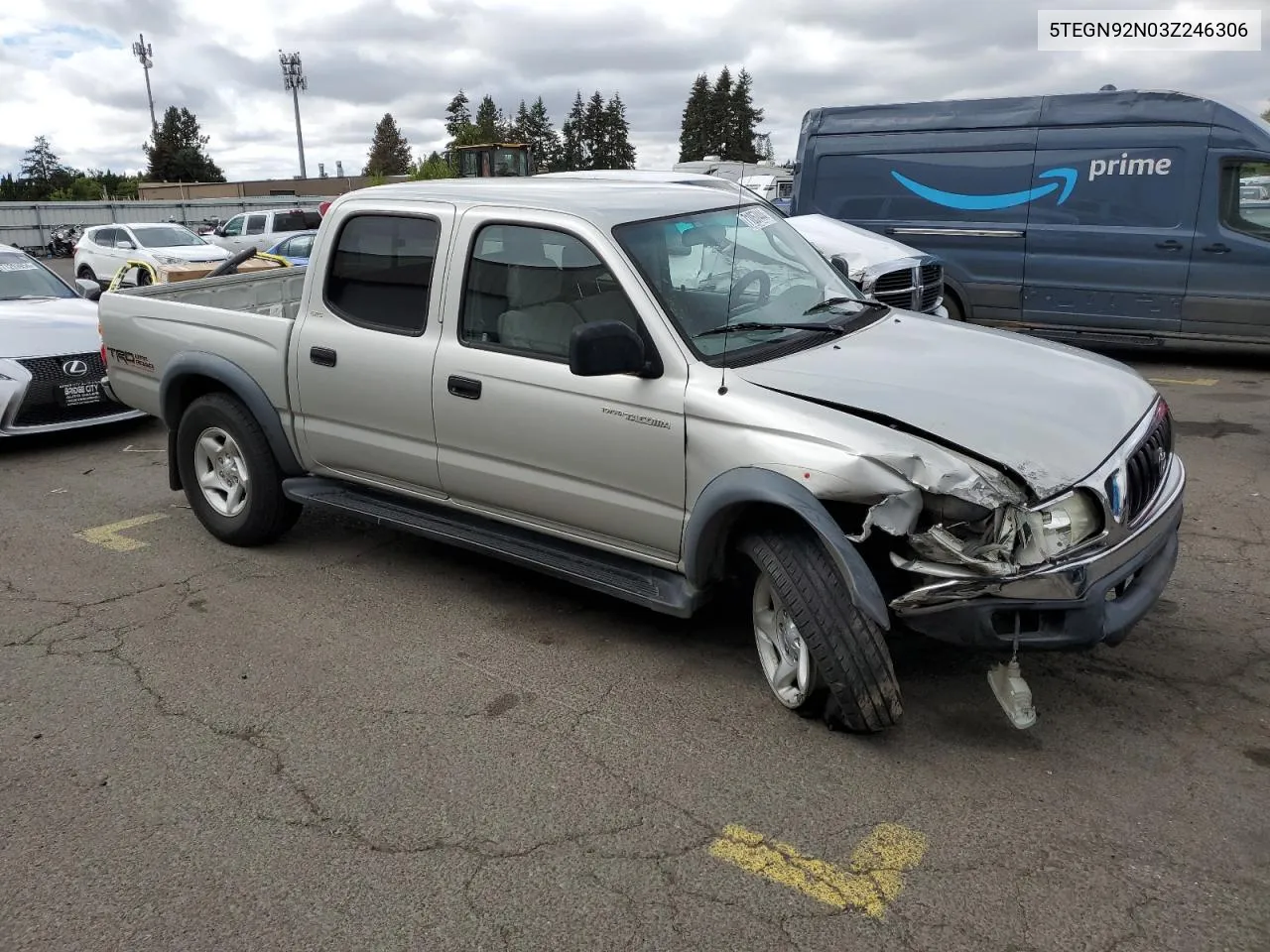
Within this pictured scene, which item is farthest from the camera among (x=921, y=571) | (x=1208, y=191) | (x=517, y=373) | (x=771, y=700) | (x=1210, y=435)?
(x=1208, y=191)

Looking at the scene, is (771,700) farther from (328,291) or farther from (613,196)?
(328,291)

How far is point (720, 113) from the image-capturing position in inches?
3017

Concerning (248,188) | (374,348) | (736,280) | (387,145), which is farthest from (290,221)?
(387,145)

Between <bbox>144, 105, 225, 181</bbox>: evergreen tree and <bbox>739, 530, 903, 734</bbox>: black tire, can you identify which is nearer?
<bbox>739, 530, 903, 734</bbox>: black tire

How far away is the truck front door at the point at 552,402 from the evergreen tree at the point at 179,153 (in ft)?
285

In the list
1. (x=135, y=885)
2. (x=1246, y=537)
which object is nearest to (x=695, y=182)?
(x=1246, y=537)

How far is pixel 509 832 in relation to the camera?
3188 mm

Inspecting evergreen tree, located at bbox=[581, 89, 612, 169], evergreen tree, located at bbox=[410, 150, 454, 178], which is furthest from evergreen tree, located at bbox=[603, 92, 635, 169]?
evergreen tree, located at bbox=[410, 150, 454, 178]

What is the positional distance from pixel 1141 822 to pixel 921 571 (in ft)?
3.20

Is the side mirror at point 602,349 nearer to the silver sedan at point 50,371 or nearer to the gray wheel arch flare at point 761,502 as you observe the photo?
the gray wheel arch flare at point 761,502

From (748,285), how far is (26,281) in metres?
7.83

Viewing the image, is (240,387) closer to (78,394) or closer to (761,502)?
(761,502)

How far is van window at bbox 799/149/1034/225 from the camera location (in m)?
10.7

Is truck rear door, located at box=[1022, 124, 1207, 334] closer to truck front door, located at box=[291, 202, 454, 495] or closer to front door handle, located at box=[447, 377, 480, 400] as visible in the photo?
truck front door, located at box=[291, 202, 454, 495]
